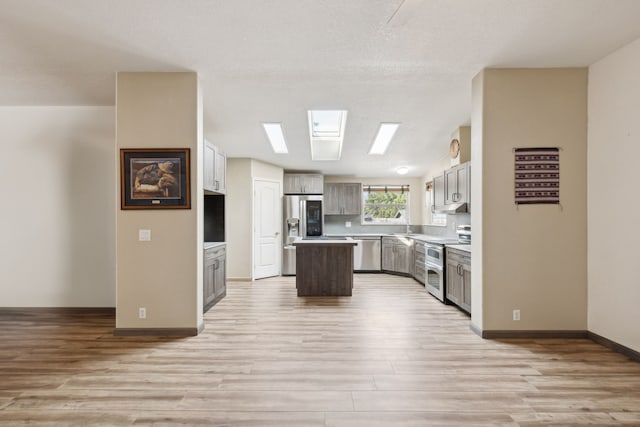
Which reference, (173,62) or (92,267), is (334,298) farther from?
(173,62)

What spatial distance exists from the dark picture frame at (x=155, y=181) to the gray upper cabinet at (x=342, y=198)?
4895 millimetres

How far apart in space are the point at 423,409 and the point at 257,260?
5101 millimetres

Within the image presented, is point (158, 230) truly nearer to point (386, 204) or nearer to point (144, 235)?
point (144, 235)

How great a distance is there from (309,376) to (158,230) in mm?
2163

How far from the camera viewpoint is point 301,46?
2.97m

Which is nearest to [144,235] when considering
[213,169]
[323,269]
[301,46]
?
[213,169]

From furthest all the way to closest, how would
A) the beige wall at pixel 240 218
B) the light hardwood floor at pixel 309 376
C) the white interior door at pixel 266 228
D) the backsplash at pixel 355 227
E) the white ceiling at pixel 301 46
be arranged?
the backsplash at pixel 355 227
the white interior door at pixel 266 228
the beige wall at pixel 240 218
the white ceiling at pixel 301 46
the light hardwood floor at pixel 309 376

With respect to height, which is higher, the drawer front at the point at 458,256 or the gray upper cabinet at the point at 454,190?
the gray upper cabinet at the point at 454,190

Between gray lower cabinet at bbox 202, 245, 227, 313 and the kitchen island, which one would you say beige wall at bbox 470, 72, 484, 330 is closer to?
the kitchen island

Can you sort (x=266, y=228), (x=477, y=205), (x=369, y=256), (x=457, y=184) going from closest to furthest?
(x=477, y=205)
(x=457, y=184)
(x=266, y=228)
(x=369, y=256)

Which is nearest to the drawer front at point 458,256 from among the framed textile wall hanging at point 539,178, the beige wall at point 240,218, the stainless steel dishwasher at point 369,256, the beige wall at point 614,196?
the framed textile wall hanging at point 539,178

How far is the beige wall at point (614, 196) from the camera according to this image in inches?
116

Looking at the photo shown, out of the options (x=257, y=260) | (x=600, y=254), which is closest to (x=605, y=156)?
(x=600, y=254)

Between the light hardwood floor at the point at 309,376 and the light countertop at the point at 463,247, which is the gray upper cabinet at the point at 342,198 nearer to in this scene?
the light countertop at the point at 463,247
